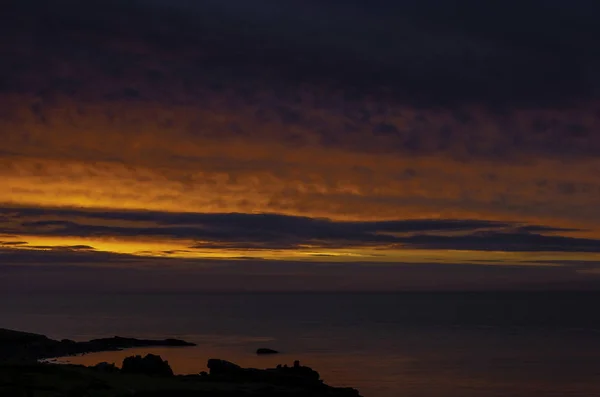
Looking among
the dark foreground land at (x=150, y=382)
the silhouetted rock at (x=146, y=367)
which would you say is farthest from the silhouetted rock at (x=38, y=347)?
the dark foreground land at (x=150, y=382)

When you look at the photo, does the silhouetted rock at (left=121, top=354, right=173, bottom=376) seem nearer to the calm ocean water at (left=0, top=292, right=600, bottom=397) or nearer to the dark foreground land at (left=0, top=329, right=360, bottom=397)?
the dark foreground land at (left=0, top=329, right=360, bottom=397)

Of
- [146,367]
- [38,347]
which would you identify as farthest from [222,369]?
[38,347]

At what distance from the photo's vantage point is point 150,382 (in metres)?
69.8

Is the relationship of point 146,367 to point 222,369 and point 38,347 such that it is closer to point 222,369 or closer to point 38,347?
point 222,369

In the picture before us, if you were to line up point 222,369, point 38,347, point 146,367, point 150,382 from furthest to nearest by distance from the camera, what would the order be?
point 38,347, point 222,369, point 146,367, point 150,382

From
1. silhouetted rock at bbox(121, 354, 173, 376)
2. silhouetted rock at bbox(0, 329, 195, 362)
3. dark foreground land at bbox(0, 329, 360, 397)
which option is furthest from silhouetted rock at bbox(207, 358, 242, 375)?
silhouetted rock at bbox(0, 329, 195, 362)

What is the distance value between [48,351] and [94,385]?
57279mm

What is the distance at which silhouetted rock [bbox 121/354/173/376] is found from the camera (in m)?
77.0

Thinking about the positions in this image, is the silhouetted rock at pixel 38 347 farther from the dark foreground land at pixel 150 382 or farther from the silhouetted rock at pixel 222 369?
the silhouetted rock at pixel 222 369

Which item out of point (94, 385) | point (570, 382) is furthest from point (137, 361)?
point (570, 382)

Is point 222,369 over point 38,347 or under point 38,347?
over

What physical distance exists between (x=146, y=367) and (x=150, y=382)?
25.9ft

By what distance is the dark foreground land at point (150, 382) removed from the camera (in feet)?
205

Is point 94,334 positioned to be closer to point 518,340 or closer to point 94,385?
point 518,340
